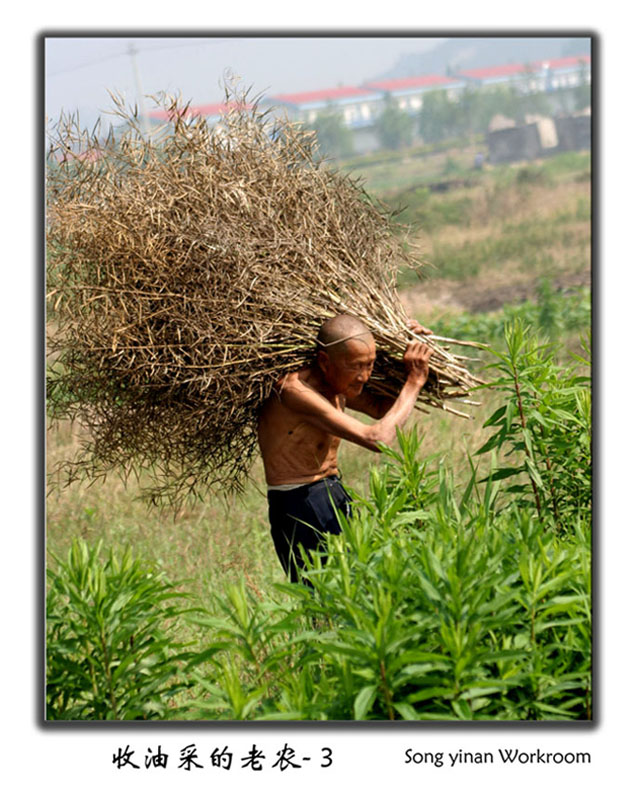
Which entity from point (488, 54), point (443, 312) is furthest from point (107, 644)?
point (488, 54)

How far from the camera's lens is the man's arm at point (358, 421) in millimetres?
4422

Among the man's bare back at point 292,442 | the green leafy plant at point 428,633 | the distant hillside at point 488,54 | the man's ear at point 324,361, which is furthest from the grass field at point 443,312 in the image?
the distant hillside at point 488,54

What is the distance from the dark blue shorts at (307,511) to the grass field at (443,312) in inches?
7.5

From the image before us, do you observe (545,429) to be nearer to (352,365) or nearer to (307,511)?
(352,365)

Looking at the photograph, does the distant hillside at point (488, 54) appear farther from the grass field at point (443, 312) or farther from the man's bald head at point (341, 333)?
the man's bald head at point (341, 333)

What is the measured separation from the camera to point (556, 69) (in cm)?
4638

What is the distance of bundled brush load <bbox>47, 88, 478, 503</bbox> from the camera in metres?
4.50

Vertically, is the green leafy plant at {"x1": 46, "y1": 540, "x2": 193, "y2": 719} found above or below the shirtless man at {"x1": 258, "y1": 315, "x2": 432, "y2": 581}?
below

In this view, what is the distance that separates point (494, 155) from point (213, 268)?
36842 millimetres

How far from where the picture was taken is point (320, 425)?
15.0 feet

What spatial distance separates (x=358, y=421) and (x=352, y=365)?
24 cm

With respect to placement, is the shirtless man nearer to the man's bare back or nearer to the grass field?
the man's bare back

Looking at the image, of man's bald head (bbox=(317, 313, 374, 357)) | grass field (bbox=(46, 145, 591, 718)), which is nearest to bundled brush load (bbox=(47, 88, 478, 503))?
man's bald head (bbox=(317, 313, 374, 357))
